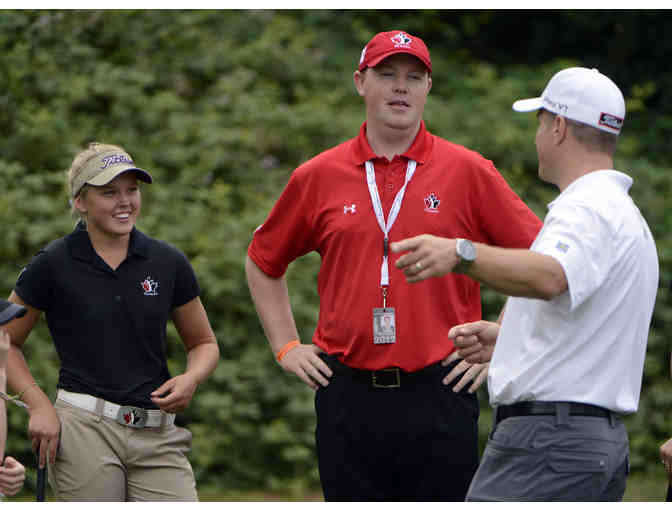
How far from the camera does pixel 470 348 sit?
3.71 meters

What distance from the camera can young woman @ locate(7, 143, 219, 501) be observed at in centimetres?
421

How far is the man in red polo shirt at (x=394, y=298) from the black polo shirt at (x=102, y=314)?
70 cm

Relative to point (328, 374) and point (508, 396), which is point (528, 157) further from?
point (508, 396)

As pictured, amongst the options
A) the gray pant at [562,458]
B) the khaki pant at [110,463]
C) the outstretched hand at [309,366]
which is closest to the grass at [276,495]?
the khaki pant at [110,463]

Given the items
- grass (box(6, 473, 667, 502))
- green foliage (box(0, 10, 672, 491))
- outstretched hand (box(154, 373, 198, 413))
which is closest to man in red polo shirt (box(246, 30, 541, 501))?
outstretched hand (box(154, 373, 198, 413))

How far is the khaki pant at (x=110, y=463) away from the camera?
13.7 ft

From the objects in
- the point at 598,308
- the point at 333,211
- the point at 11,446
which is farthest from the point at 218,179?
the point at 598,308

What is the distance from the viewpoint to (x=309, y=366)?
13.9 ft

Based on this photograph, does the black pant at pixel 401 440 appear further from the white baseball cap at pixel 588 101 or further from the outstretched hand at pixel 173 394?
the white baseball cap at pixel 588 101

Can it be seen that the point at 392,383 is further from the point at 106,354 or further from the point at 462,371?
the point at 106,354

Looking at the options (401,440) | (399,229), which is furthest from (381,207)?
(401,440)

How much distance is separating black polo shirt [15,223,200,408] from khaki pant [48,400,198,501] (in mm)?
133

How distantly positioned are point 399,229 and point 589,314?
118cm

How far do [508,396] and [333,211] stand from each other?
1.36 metres
